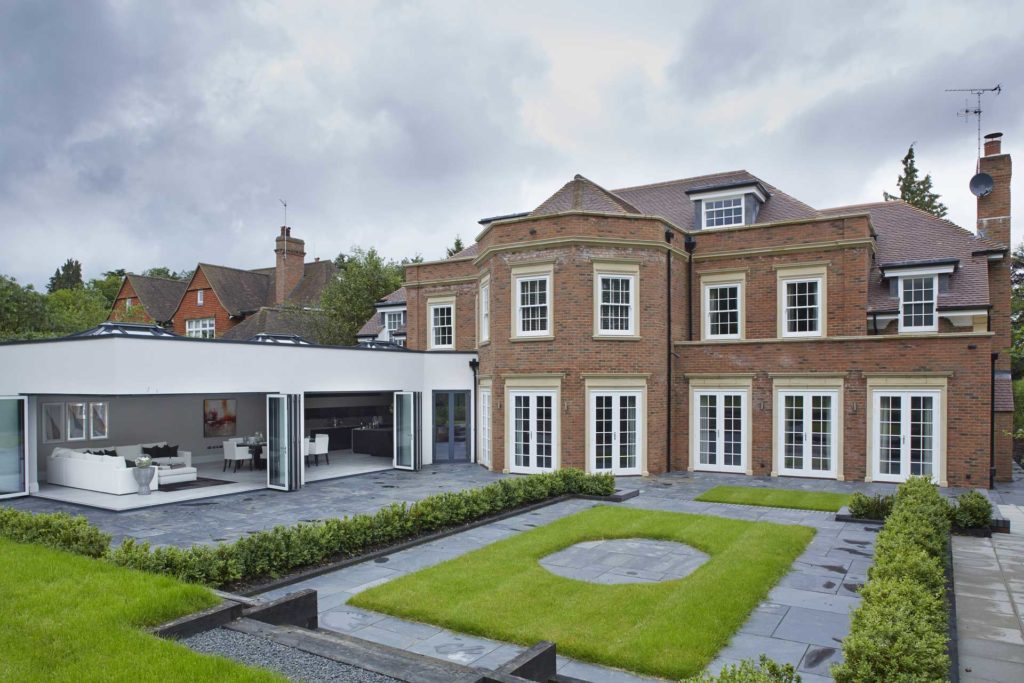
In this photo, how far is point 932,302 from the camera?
64.1 ft

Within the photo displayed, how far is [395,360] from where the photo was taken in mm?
20781

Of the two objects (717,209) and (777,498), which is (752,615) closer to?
(777,498)

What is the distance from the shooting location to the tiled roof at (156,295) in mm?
45750

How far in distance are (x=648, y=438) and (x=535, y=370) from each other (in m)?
3.94

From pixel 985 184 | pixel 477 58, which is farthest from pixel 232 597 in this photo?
pixel 985 184

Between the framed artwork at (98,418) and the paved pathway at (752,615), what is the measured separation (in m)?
14.4

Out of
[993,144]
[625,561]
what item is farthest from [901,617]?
[993,144]

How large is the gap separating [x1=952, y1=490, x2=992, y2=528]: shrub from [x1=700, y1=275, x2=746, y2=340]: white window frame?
29.3 feet

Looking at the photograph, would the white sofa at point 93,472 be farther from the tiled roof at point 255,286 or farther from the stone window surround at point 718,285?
the tiled roof at point 255,286

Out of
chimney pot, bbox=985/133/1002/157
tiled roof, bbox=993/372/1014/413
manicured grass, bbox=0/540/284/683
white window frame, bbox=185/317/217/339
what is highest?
chimney pot, bbox=985/133/1002/157

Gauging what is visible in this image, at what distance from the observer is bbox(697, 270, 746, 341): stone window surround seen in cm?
2055

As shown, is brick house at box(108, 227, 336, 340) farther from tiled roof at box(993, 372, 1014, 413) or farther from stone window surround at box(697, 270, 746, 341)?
tiled roof at box(993, 372, 1014, 413)

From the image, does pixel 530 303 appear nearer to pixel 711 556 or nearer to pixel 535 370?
pixel 535 370

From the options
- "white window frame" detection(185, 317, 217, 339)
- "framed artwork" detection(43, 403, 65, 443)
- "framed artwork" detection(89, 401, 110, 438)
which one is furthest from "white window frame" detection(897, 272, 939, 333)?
"white window frame" detection(185, 317, 217, 339)
